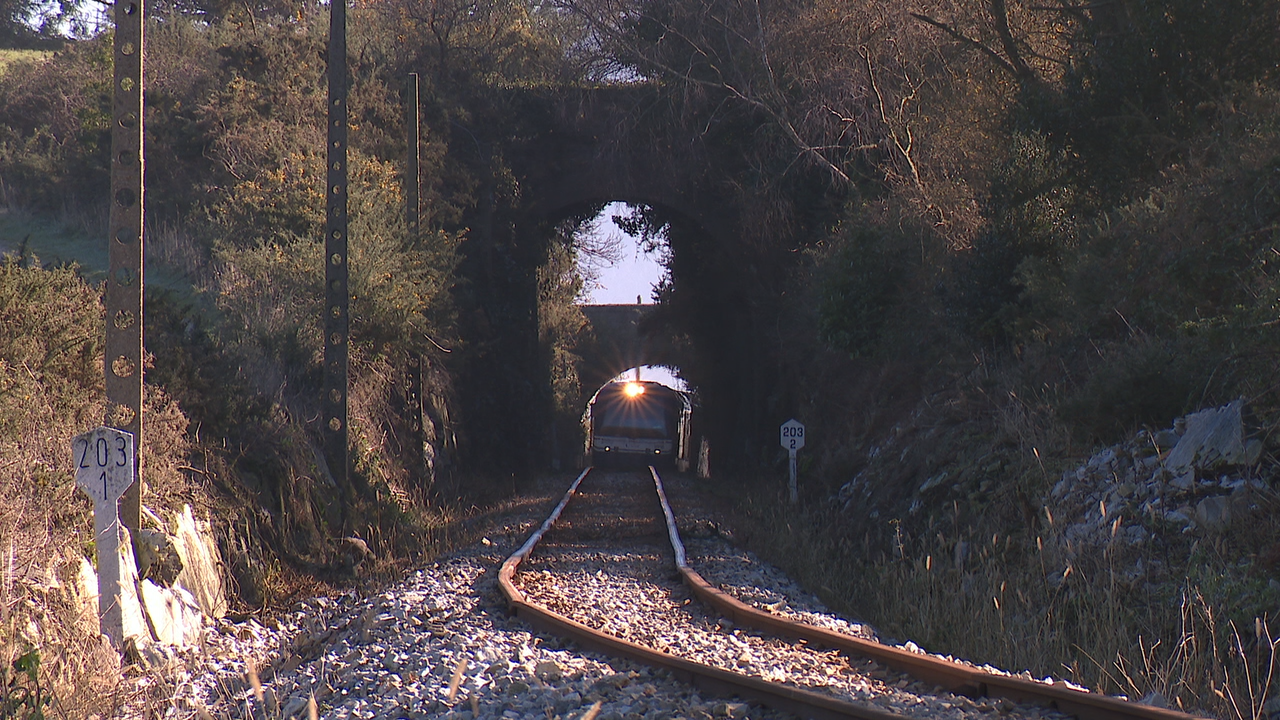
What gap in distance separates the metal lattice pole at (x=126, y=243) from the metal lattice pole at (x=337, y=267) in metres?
5.14

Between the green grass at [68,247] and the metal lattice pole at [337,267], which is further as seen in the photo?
the green grass at [68,247]

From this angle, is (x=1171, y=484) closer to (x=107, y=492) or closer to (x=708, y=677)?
(x=708, y=677)

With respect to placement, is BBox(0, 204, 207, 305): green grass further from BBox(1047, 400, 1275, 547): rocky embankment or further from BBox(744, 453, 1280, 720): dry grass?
BBox(1047, 400, 1275, 547): rocky embankment

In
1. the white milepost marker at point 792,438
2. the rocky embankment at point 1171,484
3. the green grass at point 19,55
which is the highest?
the green grass at point 19,55

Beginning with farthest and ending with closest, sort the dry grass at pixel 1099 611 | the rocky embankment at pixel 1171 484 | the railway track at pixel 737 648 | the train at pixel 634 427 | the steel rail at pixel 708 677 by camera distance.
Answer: the train at pixel 634 427 → the rocky embankment at pixel 1171 484 → the dry grass at pixel 1099 611 → the railway track at pixel 737 648 → the steel rail at pixel 708 677

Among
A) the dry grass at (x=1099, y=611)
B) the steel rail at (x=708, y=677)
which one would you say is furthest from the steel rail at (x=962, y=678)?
the steel rail at (x=708, y=677)

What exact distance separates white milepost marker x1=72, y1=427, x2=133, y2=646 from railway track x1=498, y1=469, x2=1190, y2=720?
3026mm

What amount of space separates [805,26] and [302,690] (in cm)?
1771

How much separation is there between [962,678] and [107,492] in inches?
239

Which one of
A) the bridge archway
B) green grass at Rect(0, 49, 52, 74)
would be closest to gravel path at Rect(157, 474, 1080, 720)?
the bridge archway

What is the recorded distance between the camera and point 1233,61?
47.6ft

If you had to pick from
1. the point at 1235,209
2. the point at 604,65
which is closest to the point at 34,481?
the point at 1235,209

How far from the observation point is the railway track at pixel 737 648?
5402mm

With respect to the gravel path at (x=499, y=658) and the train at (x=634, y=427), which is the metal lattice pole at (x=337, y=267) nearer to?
the gravel path at (x=499, y=658)
